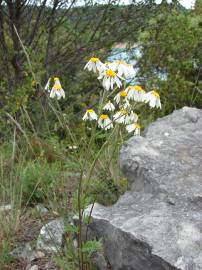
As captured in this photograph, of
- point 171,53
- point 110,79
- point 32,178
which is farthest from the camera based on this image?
point 171,53

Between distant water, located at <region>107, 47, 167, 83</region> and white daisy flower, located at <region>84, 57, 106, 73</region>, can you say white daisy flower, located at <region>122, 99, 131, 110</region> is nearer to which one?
white daisy flower, located at <region>84, 57, 106, 73</region>

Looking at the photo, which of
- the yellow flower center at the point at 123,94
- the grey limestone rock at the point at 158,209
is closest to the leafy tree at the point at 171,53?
the grey limestone rock at the point at 158,209

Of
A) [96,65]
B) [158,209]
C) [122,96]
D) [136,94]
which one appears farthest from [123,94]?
[158,209]

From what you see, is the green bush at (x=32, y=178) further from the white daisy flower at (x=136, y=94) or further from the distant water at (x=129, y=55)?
the distant water at (x=129, y=55)

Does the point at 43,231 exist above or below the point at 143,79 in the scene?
below

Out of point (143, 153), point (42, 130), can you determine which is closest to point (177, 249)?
point (143, 153)

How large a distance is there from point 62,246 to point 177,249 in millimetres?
901

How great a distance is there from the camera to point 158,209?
114 inches

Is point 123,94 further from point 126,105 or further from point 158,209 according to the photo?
point 158,209

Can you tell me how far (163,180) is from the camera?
3.13 metres

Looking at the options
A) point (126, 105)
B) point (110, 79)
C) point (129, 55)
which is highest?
point (129, 55)

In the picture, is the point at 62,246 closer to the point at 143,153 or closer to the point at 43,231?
the point at 43,231

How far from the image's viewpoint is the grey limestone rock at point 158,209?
2.63 m

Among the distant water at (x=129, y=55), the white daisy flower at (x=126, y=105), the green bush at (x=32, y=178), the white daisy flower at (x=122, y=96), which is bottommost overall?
the green bush at (x=32, y=178)
